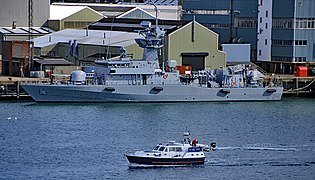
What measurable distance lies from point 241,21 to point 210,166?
34.9m

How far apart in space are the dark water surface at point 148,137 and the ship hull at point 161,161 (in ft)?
0.92

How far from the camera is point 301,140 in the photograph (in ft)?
154

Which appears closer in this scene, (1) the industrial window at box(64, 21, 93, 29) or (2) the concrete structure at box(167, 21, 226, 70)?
(2) the concrete structure at box(167, 21, 226, 70)

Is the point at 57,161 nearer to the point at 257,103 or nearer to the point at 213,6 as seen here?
the point at 257,103

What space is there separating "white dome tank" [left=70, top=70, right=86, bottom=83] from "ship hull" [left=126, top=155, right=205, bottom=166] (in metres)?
19.8

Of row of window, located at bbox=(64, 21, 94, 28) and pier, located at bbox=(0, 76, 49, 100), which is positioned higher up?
row of window, located at bbox=(64, 21, 94, 28)

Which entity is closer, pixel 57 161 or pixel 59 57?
pixel 57 161

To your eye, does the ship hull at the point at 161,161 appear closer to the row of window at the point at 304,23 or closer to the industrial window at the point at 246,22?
the row of window at the point at 304,23

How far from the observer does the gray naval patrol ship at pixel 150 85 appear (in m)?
59.7

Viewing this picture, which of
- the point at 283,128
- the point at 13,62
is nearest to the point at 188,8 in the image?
the point at 13,62

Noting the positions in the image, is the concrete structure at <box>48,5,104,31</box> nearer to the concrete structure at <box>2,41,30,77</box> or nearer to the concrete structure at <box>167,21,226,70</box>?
the concrete structure at <box>2,41,30,77</box>

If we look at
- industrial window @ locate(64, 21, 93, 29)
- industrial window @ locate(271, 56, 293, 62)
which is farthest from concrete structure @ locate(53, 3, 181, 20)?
industrial window @ locate(271, 56, 293, 62)

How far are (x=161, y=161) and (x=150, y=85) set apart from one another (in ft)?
65.3

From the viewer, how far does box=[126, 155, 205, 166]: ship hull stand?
4041 centimetres
